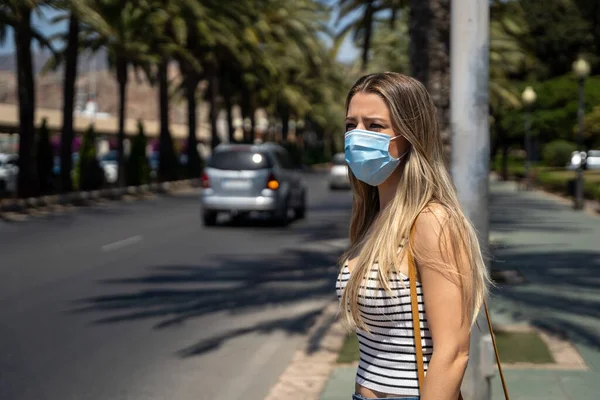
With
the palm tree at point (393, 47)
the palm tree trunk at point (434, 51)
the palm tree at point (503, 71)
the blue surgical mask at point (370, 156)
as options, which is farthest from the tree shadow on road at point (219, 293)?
the palm tree at point (393, 47)

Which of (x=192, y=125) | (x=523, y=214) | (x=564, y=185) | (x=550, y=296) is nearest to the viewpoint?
(x=550, y=296)

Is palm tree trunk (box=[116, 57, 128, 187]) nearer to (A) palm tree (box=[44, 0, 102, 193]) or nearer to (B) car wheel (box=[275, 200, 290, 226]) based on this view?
(A) palm tree (box=[44, 0, 102, 193])

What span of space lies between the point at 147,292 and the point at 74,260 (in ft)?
11.7

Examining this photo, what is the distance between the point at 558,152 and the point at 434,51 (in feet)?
172

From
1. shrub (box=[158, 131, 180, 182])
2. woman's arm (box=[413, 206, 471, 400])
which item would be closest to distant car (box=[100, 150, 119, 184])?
shrub (box=[158, 131, 180, 182])

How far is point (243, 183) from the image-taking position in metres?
21.5

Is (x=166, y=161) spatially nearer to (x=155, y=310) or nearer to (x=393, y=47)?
(x=393, y=47)

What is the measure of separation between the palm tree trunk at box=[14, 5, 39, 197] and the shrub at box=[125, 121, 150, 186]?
9711 millimetres

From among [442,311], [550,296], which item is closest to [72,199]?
[550,296]

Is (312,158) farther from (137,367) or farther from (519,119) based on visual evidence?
(137,367)

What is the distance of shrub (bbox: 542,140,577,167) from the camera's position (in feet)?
201

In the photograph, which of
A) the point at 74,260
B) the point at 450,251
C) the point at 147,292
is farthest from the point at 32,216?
the point at 450,251

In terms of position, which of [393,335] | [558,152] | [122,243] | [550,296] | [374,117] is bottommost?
[550,296]

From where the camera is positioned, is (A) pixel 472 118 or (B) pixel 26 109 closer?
(A) pixel 472 118
